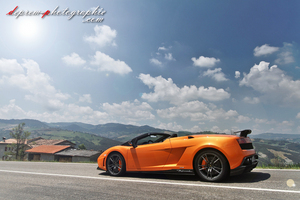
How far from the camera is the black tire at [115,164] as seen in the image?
6.12 meters

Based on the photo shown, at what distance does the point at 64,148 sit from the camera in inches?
3177

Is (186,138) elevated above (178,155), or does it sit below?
above

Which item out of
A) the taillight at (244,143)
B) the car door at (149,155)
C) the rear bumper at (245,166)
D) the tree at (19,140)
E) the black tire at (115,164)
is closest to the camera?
the rear bumper at (245,166)

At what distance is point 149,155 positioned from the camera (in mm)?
5695

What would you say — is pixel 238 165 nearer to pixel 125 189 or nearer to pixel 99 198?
pixel 125 189

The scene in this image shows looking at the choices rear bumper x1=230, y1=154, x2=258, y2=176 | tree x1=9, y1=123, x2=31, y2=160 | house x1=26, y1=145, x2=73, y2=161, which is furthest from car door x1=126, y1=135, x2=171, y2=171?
tree x1=9, y1=123, x2=31, y2=160

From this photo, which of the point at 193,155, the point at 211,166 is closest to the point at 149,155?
the point at 193,155

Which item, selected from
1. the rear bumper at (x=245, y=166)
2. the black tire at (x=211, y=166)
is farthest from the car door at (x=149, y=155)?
the rear bumper at (x=245, y=166)

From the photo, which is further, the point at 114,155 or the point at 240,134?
the point at 114,155

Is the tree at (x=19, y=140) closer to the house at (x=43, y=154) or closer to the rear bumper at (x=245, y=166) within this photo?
the house at (x=43, y=154)

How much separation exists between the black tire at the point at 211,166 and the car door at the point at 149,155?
0.88 meters

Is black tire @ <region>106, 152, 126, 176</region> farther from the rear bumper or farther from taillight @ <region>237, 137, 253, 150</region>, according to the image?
taillight @ <region>237, 137, 253, 150</region>

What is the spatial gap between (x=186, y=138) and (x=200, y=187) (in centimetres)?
138

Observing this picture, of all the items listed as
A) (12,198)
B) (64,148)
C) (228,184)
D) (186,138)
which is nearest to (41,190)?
(12,198)
